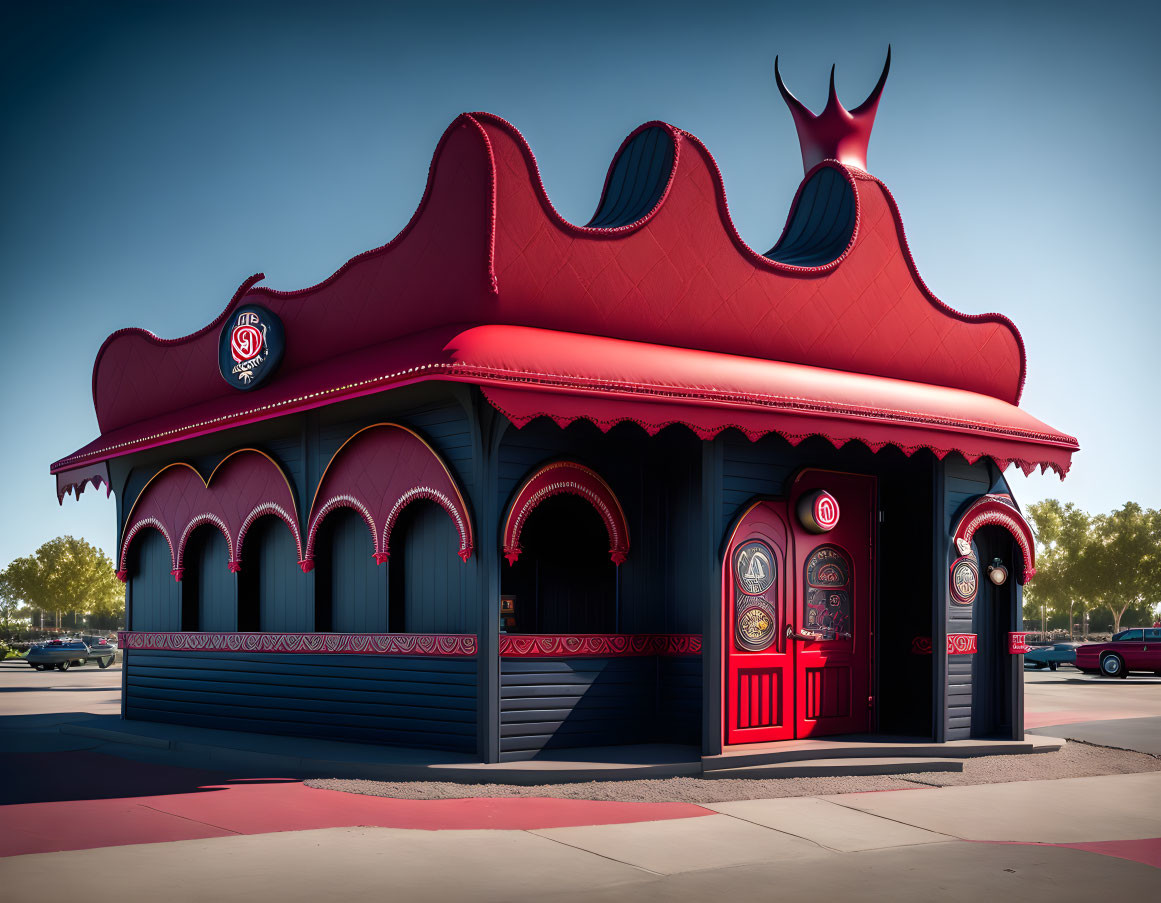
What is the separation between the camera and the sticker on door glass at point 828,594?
1336 cm

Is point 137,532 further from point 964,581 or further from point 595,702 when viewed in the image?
point 964,581

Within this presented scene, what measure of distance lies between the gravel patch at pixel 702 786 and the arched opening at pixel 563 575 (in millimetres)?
2344

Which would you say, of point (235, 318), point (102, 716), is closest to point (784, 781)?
point (235, 318)

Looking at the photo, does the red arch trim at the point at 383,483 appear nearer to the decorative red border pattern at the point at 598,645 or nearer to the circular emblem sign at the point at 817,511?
the decorative red border pattern at the point at 598,645

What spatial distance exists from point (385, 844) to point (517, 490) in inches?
173

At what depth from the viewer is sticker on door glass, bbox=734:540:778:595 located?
12.5 meters

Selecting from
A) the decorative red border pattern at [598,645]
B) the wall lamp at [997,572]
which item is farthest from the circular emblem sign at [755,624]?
the wall lamp at [997,572]

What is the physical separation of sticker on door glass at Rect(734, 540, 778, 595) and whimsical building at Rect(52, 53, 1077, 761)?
0.04m

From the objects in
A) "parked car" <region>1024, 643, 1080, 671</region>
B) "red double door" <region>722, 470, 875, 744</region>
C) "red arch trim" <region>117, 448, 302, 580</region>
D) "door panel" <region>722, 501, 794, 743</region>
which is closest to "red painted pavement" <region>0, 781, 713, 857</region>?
"door panel" <region>722, 501, 794, 743</region>

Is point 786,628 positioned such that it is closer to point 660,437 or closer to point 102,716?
point 660,437

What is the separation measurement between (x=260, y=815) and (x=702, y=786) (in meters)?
3.95

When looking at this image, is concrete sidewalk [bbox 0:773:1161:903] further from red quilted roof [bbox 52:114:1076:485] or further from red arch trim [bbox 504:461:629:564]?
red quilted roof [bbox 52:114:1076:485]

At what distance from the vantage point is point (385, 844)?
802 cm

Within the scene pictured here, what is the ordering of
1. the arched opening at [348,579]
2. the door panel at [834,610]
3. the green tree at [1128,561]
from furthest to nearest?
the green tree at [1128,561] < the arched opening at [348,579] < the door panel at [834,610]
